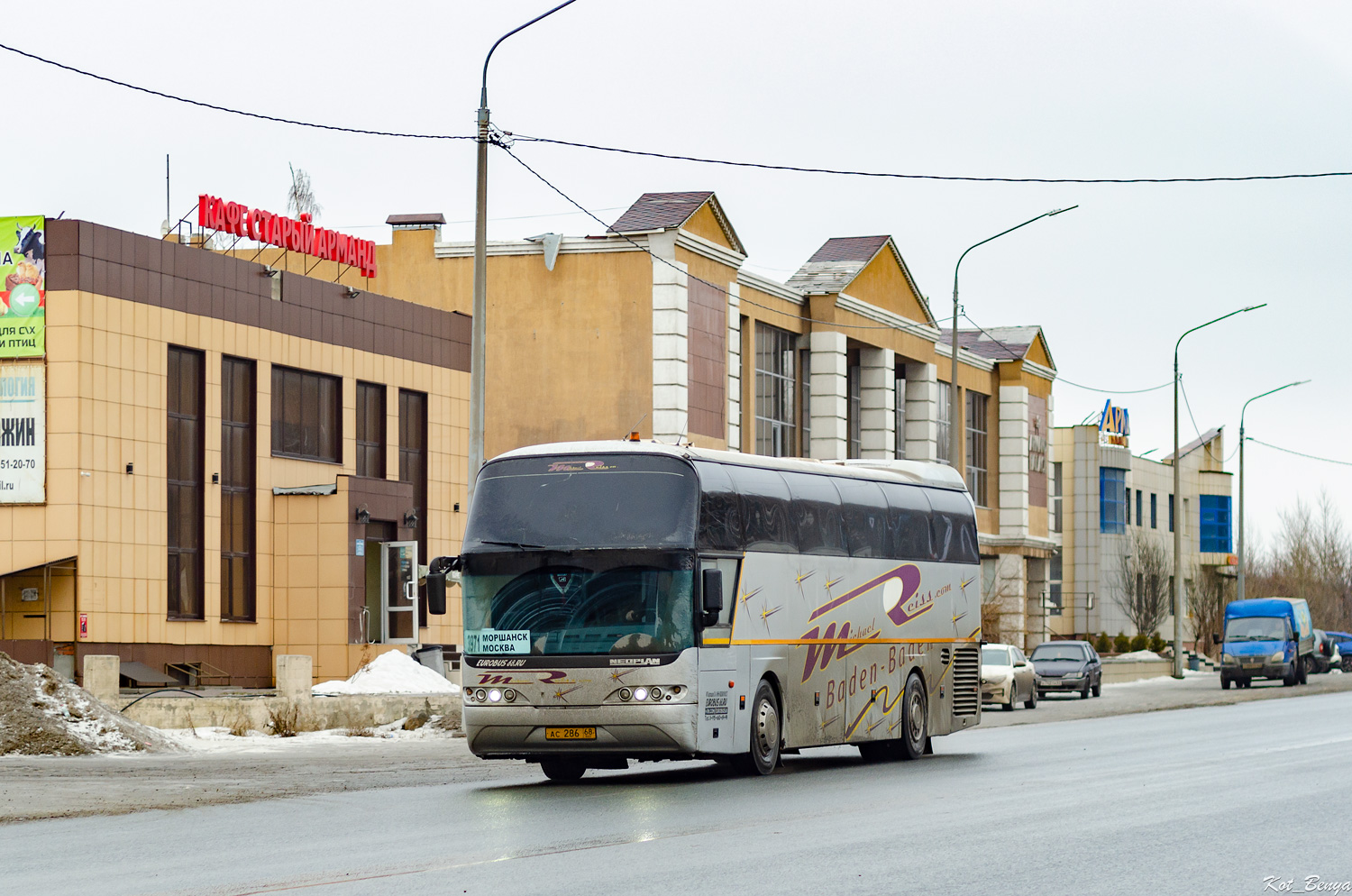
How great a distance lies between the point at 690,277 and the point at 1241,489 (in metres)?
30.5

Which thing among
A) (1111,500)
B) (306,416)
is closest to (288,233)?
(306,416)

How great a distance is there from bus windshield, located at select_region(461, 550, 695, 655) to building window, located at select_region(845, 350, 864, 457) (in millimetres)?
38900

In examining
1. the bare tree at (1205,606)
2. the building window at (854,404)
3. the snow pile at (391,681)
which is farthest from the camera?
the bare tree at (1205,606)

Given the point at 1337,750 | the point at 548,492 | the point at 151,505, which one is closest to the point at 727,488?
the point at 548,492

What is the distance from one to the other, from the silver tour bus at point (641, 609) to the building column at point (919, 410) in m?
39.6

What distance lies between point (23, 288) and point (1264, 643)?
37.1 m

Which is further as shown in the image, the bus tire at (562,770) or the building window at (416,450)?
the building window at (416,450)

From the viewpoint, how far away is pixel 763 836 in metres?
13.6

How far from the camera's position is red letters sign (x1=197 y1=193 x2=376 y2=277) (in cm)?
3909

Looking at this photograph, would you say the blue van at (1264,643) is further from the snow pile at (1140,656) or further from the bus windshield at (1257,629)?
the snow pile at (1140,656)

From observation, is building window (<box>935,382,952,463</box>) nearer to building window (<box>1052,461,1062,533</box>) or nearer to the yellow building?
the yellow building

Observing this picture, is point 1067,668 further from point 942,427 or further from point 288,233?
point 288,233

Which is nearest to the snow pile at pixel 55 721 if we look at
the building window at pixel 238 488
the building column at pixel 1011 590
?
the building window at pixel 238 488

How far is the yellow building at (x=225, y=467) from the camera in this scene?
34062mm
